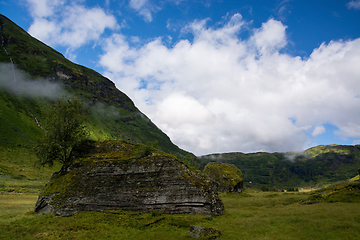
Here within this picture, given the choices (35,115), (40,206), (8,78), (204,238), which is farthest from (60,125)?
(8,78)

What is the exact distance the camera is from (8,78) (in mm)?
152250

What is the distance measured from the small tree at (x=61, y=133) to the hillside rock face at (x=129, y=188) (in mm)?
3991

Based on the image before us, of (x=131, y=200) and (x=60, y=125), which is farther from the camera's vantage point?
(x=60, y=125)

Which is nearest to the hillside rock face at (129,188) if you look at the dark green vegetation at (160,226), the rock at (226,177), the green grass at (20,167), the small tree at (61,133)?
the dark green vegetation at (160,226)

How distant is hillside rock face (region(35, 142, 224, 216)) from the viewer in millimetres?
24359

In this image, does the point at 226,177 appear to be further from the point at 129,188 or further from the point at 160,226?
the point at 160,226

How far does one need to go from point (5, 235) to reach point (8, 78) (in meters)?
198

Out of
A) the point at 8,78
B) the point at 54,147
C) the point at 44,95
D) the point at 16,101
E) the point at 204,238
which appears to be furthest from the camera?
the point at 44,95

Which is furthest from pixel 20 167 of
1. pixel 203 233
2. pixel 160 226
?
pixel 203 233

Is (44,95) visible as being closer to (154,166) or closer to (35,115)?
(35,115)

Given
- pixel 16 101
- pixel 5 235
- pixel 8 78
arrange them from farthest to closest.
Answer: pixel 8 78 → pixel 16 101 → pixel 5 235

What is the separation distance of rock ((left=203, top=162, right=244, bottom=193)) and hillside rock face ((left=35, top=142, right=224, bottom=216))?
1523 inches

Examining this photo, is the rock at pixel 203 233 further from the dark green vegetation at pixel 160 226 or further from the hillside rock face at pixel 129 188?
the hillside rock face at pixel 129 188

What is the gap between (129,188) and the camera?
25641 millimetres
